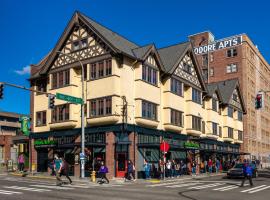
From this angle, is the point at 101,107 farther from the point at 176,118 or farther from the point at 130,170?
the point at 176,118

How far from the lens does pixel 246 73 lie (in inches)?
2793

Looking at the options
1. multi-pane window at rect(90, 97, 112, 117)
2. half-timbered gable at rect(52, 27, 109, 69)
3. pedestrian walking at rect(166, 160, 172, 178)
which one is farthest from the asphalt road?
half-timbered gable at rect(52, 27, 109, 69)

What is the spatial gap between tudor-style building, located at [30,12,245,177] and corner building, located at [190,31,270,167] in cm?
2958

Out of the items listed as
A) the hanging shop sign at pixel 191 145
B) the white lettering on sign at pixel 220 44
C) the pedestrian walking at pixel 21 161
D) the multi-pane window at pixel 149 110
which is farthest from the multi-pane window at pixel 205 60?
the pedestrian walking at pixel 21 161

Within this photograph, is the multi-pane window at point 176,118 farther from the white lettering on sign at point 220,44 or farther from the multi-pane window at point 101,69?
the white lettering on sign at point 220,44

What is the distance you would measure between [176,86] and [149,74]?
4.96 metres

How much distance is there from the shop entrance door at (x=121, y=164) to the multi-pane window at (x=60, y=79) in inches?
354

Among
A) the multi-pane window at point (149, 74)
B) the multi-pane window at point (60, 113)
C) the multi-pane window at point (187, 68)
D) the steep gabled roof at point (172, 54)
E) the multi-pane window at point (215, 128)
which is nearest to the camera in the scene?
the multi-pane window at point (149, 74)

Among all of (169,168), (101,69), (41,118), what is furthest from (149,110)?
(41,118)

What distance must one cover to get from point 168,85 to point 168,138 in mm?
5202

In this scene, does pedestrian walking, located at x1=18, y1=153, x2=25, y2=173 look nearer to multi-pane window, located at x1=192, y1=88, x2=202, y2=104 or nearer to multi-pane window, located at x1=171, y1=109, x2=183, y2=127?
multi-pane window, located at x1=171, y1=109, x2=183, y2=127

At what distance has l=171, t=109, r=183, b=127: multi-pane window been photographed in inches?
1502

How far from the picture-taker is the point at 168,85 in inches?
1480

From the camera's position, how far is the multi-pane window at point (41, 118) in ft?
126
